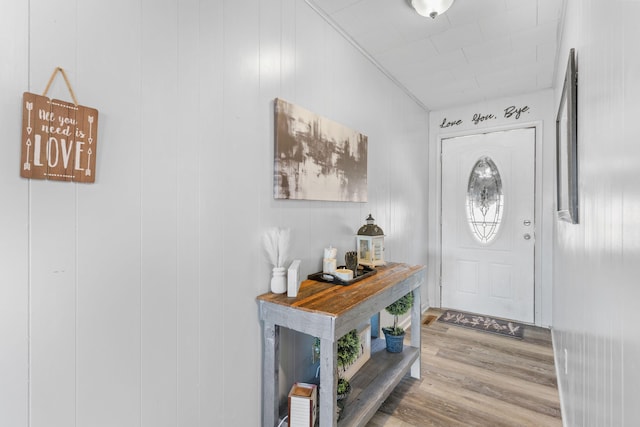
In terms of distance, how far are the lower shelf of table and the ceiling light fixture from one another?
221cm

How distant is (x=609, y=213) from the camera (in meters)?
0.78

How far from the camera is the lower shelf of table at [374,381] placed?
165 centimetres

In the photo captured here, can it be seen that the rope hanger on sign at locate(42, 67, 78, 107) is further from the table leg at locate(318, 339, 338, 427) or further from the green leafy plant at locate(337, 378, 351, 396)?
the green leafy plant at locate(337, 378, 351, 396)

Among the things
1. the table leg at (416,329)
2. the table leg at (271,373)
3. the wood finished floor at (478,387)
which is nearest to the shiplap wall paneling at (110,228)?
the table leg at (271,373)

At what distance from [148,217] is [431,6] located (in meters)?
1.89

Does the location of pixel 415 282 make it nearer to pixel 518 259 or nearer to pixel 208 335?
pixel 208 335

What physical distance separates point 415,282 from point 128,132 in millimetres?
1907

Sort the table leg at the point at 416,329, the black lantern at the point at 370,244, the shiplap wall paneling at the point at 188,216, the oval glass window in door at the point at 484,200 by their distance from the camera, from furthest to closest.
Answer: the oval glass window in door at the point at 484,200 → the table leg at the point at 416,329 → the black lantern at the point at 370,244 → the shiplap wall paneling at the point at 188,216

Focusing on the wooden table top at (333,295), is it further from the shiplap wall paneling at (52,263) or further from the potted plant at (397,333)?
the shiplap wall paneling at (52,263)

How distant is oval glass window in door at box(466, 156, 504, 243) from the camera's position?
3.55m

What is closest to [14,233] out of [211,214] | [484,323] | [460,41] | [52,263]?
[52,263]

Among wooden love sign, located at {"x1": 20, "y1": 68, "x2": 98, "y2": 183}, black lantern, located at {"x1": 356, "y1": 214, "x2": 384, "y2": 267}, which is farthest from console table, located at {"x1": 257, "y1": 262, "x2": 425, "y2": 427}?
wooden love sign, located at {"x1": 20, "y1": 68, "x2": 98, "y2": 183}

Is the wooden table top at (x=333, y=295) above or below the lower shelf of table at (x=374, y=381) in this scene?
above

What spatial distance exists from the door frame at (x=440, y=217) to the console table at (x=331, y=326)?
6.56 feet
